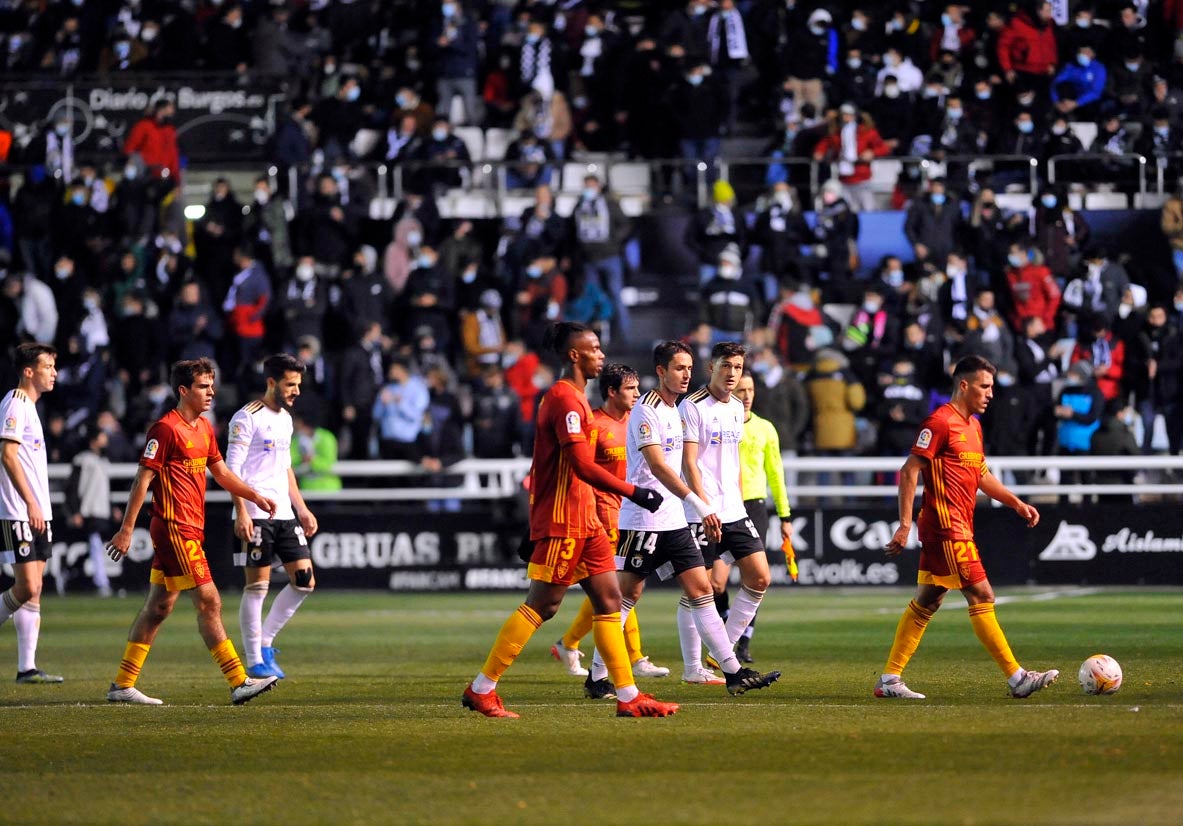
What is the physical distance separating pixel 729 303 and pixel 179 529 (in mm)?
13840

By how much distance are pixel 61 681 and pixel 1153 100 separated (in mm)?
19784

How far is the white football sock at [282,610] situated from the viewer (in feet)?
45.0

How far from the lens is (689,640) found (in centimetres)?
1273

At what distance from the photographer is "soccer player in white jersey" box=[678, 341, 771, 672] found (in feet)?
40.5

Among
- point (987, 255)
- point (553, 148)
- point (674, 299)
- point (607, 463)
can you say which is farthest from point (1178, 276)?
point (607, 463)

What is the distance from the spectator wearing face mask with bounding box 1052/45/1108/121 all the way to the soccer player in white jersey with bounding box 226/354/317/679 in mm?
17479

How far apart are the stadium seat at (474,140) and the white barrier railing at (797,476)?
6471mm

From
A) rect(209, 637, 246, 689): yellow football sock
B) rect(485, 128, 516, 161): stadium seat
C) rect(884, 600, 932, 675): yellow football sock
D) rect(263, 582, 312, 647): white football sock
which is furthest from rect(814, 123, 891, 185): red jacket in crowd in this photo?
rect(209, 637, 246, 689): yellow football sock

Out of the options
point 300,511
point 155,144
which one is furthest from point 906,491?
point 155,144

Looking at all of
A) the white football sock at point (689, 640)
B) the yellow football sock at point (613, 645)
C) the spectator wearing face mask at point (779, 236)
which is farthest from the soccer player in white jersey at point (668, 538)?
the spectator wearing face mask at point (779, 236)

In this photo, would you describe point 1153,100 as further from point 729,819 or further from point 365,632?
point 729,819

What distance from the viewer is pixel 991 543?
23.0 metres

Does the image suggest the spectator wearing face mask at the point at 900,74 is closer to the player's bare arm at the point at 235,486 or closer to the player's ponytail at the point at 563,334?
the player's bare arm at the point at 235,486

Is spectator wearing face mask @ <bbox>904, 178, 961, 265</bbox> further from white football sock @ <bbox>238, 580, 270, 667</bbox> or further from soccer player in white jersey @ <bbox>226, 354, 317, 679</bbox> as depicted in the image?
white football sock @ <bbox>238, 580, 270, 667</bbox>
